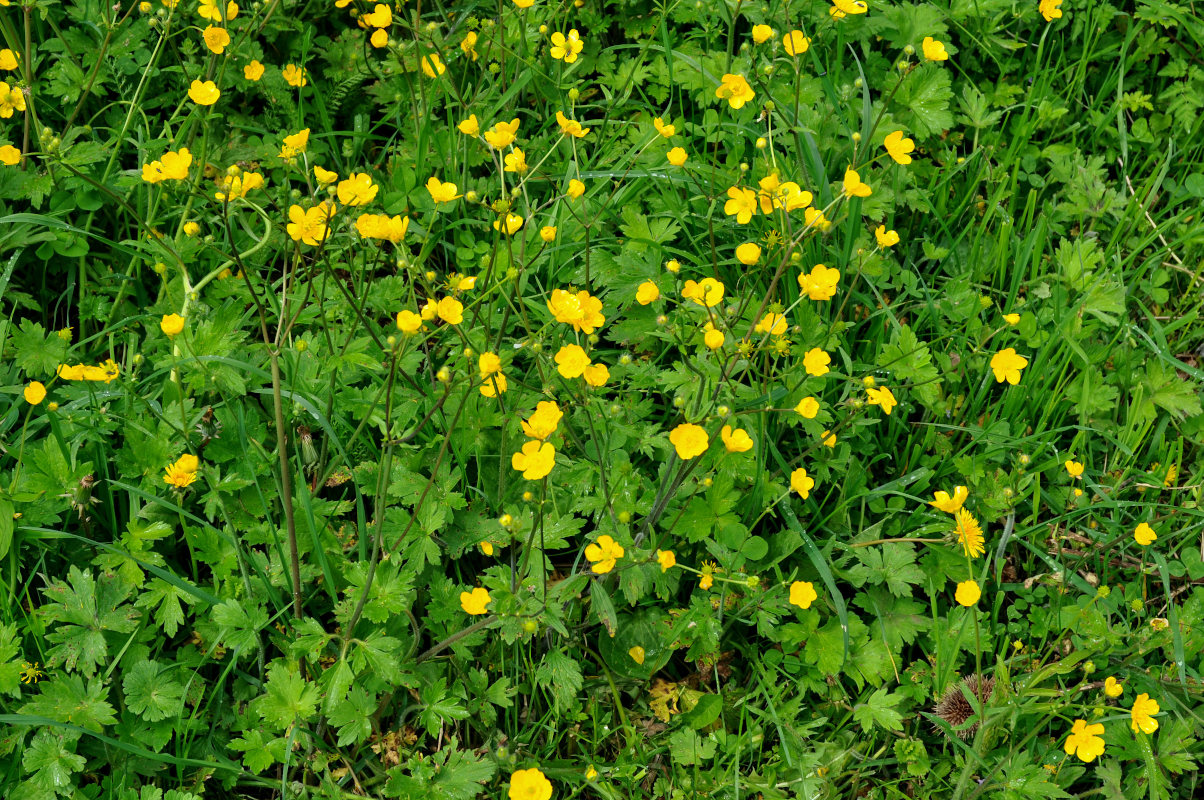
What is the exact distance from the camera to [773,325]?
6.84 ft

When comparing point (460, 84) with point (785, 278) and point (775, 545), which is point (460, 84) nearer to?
point (785, 278)

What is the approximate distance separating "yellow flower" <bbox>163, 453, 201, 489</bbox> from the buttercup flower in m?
1.02

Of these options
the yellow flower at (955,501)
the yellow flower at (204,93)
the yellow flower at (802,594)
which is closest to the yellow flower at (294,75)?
the yellow flower at (204,93)

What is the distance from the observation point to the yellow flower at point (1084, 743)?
7.29ft

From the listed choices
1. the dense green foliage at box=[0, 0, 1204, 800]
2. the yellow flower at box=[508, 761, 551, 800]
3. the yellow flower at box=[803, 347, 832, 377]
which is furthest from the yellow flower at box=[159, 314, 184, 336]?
the yellow flower at box=[803, 347, 832, 377]

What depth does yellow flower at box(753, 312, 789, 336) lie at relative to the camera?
2086mm

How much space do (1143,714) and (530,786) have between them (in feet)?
4.64

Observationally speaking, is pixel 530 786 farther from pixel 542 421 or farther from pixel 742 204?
pixel 742 204

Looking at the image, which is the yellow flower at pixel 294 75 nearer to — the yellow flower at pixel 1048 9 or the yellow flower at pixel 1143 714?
the yellow flower at pixel 1048 9

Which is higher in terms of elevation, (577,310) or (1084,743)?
(577,310)

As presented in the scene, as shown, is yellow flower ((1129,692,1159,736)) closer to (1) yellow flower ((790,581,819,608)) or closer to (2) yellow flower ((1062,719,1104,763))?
(2) yellow flower ((1062,719,1104,763))

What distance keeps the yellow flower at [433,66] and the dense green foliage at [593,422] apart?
0.03 metres

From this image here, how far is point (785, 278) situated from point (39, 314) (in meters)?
2.22

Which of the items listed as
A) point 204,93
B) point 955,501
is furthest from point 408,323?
point 955,501
